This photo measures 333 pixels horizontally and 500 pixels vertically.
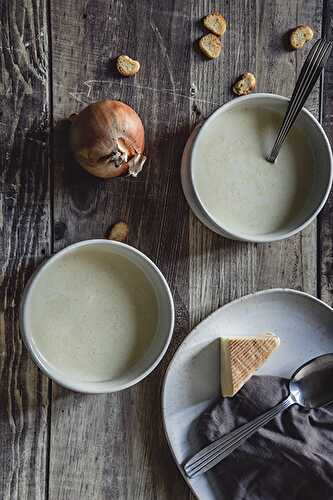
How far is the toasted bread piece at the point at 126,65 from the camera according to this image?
0.96 meters

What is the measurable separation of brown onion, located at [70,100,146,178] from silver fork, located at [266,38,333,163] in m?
0.20

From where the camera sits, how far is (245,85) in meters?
0.99

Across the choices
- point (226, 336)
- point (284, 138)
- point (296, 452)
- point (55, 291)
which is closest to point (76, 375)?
point (55, 291)

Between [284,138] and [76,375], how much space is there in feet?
1.42

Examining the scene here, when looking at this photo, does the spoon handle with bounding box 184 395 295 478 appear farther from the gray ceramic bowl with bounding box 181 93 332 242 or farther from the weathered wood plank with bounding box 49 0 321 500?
the gray ceramic bowl with bounding box 181 93 332 242

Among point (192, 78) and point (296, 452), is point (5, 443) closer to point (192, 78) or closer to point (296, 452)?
point (296, 452)

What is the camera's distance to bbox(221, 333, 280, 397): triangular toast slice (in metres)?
0.97

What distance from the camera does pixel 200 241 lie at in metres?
1.01

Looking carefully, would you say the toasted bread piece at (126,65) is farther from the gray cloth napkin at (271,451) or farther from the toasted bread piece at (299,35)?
the gray cloth napkin at (271,451)

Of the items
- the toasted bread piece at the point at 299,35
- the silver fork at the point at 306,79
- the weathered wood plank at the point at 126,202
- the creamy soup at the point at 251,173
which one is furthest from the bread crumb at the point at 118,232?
the toasted bread piece at the point at 299,35

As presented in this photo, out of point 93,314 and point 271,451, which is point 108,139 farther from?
point 271,451

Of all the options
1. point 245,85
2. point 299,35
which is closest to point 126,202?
point 245,85

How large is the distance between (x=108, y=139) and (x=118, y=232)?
15 centimetres

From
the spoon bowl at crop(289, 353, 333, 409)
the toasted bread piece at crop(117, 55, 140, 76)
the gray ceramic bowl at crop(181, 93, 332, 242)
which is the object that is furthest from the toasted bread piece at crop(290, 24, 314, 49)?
the spoon bowl at crop(289, 353, 333, 409)
